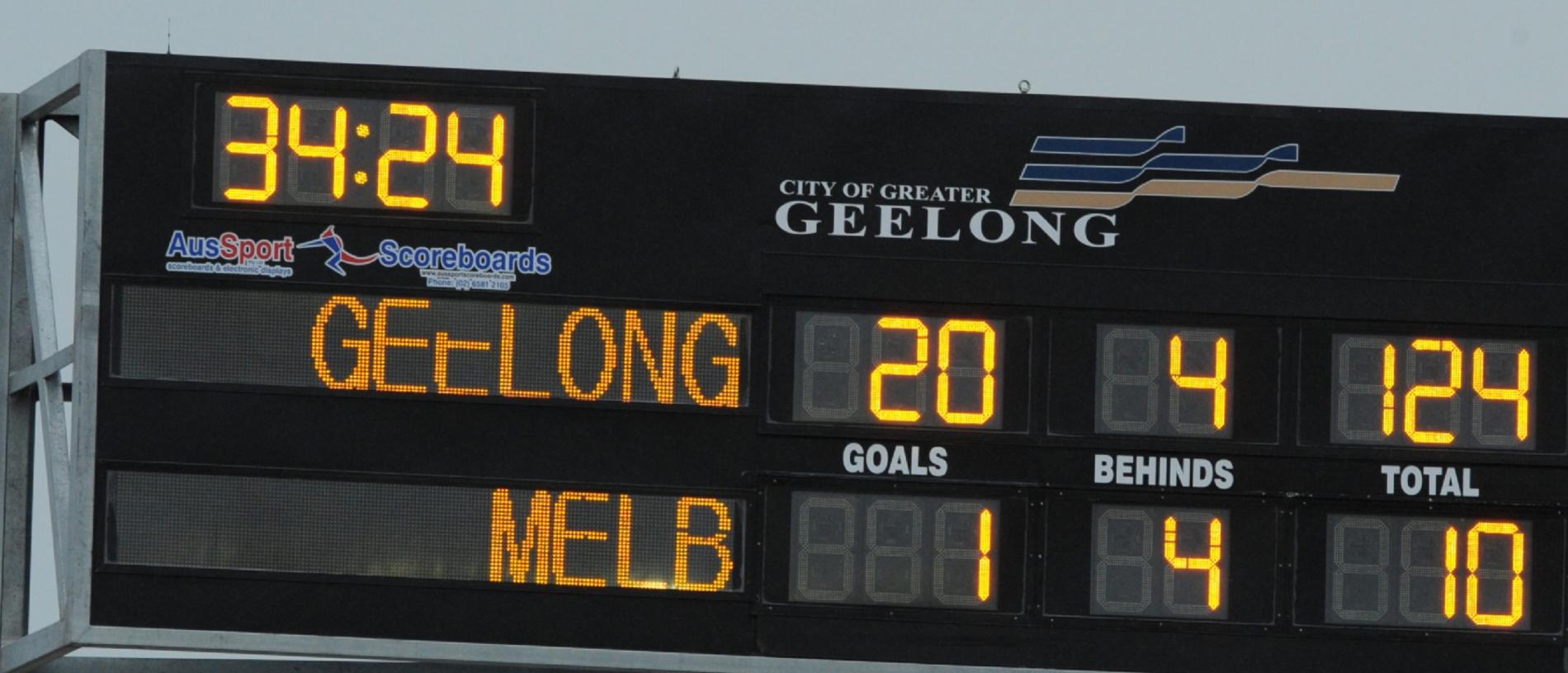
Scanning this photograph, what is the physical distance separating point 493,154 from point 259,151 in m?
1.14

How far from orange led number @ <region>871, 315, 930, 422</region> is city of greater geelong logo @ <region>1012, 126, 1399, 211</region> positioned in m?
0.82

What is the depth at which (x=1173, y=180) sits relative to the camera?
10328 millimetres

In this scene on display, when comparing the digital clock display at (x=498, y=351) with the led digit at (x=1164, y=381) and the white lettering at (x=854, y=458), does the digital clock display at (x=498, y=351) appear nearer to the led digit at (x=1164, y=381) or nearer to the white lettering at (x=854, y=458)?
the white lettering at (x=854, y=458)

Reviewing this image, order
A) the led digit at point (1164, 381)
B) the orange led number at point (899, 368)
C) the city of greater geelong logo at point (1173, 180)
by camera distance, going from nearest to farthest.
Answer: the orange led number at point (899, 368)
the led digit at point (1164, 381)
the city of greater geelong logo at point (1173, 180)

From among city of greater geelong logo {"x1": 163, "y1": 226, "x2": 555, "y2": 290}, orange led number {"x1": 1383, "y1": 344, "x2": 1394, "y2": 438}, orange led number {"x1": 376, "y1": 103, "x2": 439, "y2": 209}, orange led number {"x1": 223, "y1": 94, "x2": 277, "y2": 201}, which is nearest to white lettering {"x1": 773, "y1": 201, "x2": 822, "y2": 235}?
city of greater geelong logo {"x1": 163, "y1": 226, "x2": 555, "y2": 290}

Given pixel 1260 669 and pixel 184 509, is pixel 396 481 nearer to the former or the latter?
pixel 184 509

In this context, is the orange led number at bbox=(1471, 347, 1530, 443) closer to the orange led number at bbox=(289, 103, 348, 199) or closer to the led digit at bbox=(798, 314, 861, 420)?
the led digit at bbox=(798, 314, 861, 420)

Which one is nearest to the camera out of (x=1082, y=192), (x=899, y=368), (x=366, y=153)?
(x=899, y=368)

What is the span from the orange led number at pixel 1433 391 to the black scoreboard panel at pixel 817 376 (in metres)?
0.02

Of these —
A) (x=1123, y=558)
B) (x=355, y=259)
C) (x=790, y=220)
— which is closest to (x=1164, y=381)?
(x=1123, y=558)

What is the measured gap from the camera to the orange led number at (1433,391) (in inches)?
404

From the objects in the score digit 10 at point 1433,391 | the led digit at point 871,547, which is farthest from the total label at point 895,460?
the score digit 10 at point 1433,391

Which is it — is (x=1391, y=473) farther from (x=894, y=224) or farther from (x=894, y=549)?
(x=894, y=224)

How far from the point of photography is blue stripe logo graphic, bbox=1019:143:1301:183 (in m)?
10.3
